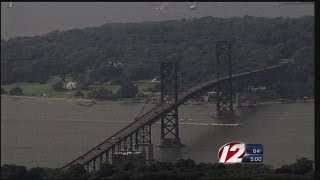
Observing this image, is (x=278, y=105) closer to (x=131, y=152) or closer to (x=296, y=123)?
(x=296, y=123)

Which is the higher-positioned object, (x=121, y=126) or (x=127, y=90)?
(x=127, y=90)

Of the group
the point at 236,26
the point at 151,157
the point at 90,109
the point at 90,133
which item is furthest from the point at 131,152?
the point at 236,26

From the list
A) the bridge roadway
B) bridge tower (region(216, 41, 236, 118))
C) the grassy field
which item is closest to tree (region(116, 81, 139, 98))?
the grassy field

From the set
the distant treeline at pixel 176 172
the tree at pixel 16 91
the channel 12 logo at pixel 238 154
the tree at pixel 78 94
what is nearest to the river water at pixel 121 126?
the tree at pixel 16 91

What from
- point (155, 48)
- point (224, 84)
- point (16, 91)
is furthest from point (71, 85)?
point (155, 48)

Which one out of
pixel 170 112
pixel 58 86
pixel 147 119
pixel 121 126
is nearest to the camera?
pixel 147 119

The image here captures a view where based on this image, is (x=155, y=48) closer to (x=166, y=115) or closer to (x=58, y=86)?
(x=58, y=86)
